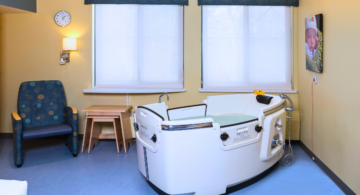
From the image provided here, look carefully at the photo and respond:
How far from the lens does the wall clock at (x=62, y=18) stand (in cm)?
425

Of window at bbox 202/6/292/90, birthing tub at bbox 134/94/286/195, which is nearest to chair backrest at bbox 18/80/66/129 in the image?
birthing tub at bbox 134/94/286/195

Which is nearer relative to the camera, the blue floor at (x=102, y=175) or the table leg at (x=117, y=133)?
the blue floor at (x=102, y=175)

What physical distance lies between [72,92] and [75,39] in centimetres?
80

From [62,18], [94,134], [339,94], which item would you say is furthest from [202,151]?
[62,18]

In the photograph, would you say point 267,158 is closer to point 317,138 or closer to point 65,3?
point 317,138

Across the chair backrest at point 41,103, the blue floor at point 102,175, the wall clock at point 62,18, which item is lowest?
the blue floor at point 102,175

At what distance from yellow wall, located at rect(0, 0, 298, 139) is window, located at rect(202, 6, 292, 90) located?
188 millimetres

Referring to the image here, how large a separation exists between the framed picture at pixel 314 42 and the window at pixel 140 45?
1.70 meters

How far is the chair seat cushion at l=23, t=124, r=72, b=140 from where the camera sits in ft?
11.1

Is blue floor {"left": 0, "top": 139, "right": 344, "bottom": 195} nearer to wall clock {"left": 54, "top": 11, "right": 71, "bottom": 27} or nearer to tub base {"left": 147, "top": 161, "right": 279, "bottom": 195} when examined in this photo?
tub base {"left": 147, "top": 161, "right": 279, "bottom": 195}

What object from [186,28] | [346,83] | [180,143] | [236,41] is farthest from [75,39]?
[346,83]

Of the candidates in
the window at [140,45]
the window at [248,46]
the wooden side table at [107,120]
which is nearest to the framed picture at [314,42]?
the window at [248,46]

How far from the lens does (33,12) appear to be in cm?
426

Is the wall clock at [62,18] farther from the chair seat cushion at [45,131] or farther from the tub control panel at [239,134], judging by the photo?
the tub control panel at [239,134]
